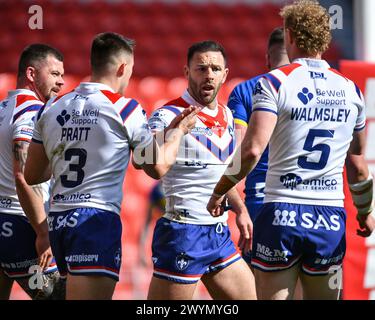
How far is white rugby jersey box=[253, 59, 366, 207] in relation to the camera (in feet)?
14.4

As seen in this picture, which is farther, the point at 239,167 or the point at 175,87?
the point at 175,87

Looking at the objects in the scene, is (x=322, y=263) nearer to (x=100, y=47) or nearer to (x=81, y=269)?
(x=81, y=269)

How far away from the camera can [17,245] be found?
5.34 meters

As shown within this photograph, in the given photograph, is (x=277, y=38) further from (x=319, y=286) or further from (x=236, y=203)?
(x=319, y=286)

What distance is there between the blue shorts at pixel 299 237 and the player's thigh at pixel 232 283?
2.28 ft

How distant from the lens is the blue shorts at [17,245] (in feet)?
17.5

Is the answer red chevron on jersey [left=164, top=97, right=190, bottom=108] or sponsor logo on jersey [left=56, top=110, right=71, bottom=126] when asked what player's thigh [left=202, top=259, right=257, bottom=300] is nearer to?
red chevron on jersey [left=164, top=97, right=190, bottom=108]

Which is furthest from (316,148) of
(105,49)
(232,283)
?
(105,49)

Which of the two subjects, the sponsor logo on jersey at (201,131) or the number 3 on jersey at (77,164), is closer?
the number 3 on jersey at (77,164)

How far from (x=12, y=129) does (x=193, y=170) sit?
3.99 ft

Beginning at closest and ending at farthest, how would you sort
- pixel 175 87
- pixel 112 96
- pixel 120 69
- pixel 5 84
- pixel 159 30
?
1. pixel 112 96
2. pixel 120 69
3. pixel 5 84
4. pixel 175 87
5. pixel 159 30

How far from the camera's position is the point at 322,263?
4453 millimetres

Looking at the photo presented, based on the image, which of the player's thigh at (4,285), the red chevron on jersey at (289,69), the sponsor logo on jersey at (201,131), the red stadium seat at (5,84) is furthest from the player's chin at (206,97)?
the red stadium seat at (5,84)

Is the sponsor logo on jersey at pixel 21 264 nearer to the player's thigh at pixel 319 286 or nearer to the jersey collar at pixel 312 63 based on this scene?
the player's thigh at pixel 319 286
